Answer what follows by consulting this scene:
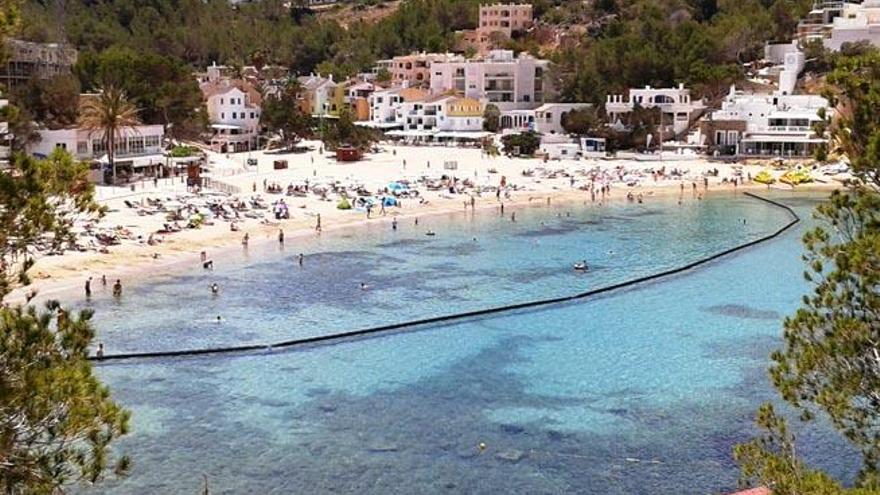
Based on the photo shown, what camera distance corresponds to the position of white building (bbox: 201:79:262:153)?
3034 inches

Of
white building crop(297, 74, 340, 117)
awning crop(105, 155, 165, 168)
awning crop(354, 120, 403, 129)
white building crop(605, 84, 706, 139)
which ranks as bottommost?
awning crop(105, 155, 165, 168)

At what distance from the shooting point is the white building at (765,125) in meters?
72.8

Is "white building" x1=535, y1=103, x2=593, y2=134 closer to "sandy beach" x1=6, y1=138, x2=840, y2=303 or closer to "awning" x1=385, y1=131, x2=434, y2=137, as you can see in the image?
"sandy beach" x1=6, y1=138, x2=840, y2=303

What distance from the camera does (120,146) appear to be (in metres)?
57.4

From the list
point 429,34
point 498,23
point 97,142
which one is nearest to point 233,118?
point 97,142

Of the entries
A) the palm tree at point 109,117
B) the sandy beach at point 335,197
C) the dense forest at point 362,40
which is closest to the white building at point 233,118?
the dense forest at point 362,40

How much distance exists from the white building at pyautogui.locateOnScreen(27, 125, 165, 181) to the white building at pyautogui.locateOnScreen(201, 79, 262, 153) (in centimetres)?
1531

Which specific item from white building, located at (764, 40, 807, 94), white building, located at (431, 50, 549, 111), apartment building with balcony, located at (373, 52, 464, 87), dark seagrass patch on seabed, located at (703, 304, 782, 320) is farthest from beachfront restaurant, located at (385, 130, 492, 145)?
dark seagrass patch on seabed, located at (703, 304, 782, 320)

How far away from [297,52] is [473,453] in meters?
107

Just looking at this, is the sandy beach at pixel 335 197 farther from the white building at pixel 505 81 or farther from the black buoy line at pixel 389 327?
the white building at pixel 505 81

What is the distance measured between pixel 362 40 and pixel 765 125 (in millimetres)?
62216

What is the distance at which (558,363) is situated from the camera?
26.9m

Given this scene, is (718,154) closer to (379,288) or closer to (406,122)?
(406,122)

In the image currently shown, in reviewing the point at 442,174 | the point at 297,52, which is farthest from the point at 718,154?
the point at 297,52
